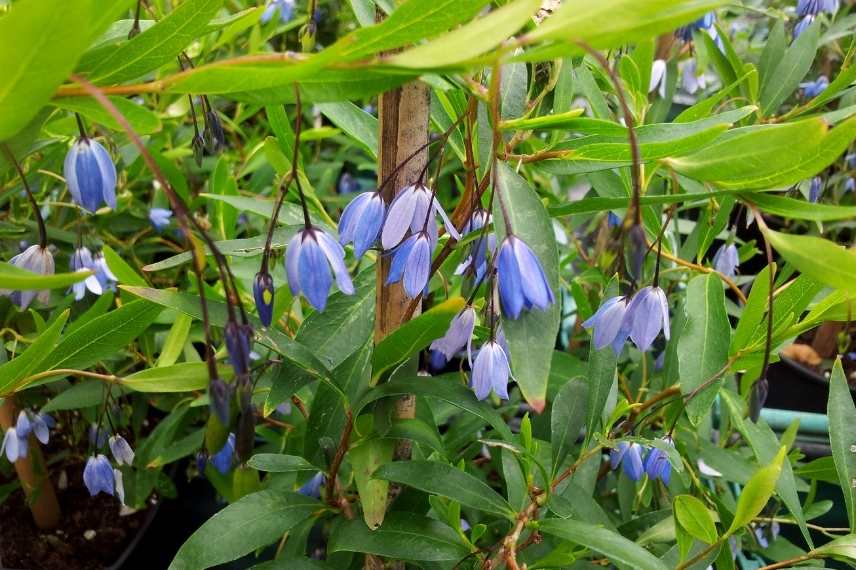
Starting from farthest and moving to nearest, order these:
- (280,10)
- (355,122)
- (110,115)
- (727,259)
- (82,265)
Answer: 1. (280,10)
2. (727,259)
3. (82,265)
4. (355,122)
5. (110,115)

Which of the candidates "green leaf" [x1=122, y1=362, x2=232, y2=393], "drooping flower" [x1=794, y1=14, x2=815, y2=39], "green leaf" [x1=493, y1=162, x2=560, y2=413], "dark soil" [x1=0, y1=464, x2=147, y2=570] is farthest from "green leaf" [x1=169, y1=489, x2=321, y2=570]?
"drooping flower" [x1=794, y1=14, x2=815, y2=39]

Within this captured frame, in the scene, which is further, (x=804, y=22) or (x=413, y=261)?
(x=804, y=22)

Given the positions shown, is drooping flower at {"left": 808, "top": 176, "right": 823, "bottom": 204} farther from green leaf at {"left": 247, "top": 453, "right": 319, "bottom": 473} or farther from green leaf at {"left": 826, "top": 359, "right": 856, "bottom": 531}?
green leaf at {"left": 247, "top": 453, "right": 319, "bottom": 473}

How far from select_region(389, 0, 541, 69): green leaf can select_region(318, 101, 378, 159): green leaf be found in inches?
15.4

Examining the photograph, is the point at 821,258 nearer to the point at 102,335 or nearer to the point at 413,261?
the point at 413,261

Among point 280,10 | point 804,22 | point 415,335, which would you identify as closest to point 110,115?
point 415,335

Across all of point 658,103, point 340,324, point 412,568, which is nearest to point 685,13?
point 340,324

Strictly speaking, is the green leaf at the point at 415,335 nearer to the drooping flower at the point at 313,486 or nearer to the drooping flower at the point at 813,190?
the drooping flower at the point at 313,486

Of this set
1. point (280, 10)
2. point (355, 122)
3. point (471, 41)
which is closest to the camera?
point (471, 41)

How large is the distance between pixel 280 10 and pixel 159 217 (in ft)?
1.62

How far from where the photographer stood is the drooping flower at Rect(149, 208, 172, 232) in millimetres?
1329

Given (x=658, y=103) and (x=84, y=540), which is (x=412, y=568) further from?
(x=658, y=103)

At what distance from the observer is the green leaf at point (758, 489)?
618mm

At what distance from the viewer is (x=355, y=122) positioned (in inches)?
32.3
